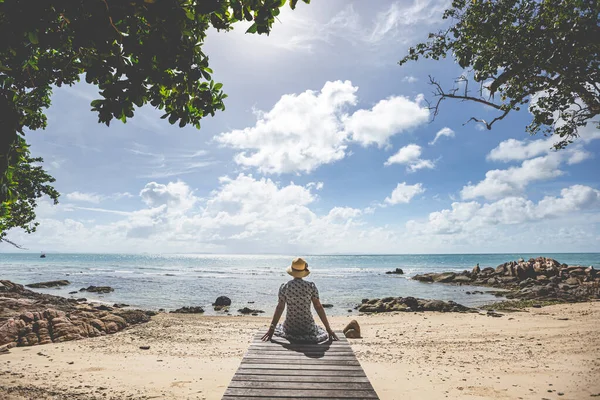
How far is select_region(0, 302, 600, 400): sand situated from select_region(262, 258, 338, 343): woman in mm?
2468

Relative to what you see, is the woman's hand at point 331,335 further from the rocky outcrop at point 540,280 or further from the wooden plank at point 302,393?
the rocky outcrop at point 540,280

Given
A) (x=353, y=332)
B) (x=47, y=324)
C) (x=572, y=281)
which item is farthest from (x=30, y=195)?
(x=572, y=281)

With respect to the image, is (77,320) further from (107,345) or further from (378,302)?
(378,302)

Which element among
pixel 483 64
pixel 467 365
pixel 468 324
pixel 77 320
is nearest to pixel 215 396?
pixel 467 365

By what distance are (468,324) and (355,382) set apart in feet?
47.0

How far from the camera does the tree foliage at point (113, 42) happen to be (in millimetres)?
3035

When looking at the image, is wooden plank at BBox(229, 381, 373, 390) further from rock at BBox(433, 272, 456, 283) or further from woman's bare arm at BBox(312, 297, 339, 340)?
rock at BBox(433, 272, 456, 283)

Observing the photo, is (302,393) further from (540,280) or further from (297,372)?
(540,280)

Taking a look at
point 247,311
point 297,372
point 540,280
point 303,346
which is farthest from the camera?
point 540,280

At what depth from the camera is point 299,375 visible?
4.05m

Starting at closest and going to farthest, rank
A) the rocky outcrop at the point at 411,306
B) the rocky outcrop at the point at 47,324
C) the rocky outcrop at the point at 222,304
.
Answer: the rocky outcrop at the point at 47,324 < the rocky outcrop at the point at 411,306 < the rocky outcrop at the point at 222,304

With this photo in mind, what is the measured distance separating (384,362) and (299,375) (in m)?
6.46

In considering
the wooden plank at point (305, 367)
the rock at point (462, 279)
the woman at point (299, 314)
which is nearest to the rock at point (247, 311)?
the woman at point (299, 314)

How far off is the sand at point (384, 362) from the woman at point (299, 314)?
247 cm
